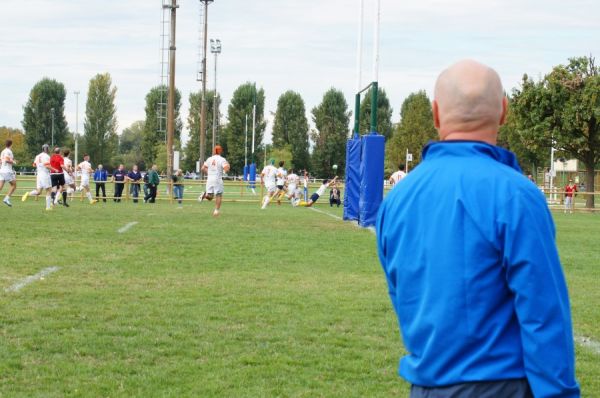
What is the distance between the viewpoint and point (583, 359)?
700 centimetres

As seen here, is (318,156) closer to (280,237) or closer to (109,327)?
(280,237)

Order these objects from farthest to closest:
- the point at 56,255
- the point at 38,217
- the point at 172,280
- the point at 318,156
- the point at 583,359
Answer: the point at 318,156 → the point at 38,217 → the point at 56,255 → the point at 172,280 → the point at 583,359

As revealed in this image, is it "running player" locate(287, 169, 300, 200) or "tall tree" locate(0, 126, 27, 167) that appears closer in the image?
"running player" locate(287, 169, 300, 200)

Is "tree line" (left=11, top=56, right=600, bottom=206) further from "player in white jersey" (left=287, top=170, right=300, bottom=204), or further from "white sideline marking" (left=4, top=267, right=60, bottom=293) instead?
"white sideline marking" (left=4, top=267, right=60, bottom=293)

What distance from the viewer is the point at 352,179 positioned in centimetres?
2375

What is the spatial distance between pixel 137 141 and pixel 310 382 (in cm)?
18382

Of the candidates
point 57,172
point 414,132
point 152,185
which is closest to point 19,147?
point 414,132

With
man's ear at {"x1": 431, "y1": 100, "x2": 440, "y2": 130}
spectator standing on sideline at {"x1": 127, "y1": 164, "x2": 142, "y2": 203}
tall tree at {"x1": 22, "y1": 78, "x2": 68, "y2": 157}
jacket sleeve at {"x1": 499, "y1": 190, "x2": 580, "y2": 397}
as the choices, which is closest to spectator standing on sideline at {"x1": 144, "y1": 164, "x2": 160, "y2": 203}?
spectator standing on sideline at {"x1": 127, "y1": 164, "x2": 142, "y2": 203}

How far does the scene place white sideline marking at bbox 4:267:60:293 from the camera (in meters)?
10.0

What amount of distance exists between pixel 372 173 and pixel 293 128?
295ft

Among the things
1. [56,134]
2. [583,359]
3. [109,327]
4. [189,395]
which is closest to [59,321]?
[109,327]

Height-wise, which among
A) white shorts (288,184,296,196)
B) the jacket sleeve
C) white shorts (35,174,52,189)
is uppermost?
the jacket sleeve

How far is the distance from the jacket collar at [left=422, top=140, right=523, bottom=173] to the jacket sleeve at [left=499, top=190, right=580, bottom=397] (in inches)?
7.8

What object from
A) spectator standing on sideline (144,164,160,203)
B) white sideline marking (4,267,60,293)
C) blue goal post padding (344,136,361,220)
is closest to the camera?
white sideline marking (4,267,60,293)
